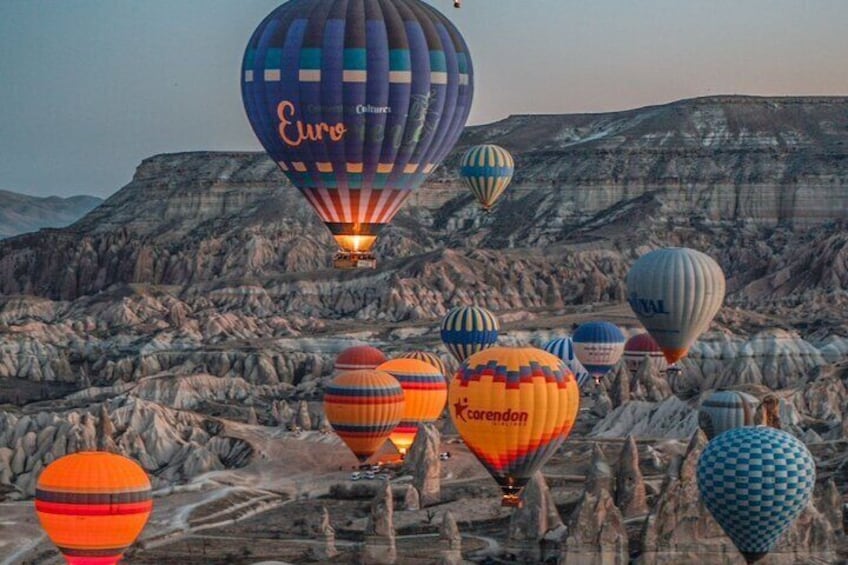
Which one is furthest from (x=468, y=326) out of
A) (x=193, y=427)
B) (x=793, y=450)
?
(x=793, y=450)

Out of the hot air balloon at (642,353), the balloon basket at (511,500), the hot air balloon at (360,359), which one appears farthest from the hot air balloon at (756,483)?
the hot air balloon at (642,353)

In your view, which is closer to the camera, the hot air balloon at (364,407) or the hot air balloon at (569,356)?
the hot air balloon at (364,407)

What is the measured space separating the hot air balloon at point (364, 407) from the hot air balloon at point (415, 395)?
151 cm

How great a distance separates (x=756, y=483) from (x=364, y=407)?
93.6 feet

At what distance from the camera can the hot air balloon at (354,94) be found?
6369 centimetres

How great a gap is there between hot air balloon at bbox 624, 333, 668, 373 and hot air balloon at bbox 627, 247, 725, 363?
1425cm

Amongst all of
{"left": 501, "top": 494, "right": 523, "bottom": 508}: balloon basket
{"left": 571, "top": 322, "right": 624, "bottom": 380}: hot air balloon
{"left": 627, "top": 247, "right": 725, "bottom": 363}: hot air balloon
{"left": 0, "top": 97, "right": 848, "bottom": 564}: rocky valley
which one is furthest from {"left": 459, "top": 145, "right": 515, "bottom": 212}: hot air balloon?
{"left": 501, "top": 494, "right": 523, "bottom": 508}: balloon basket

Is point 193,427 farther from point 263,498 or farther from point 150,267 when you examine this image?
point 150,267

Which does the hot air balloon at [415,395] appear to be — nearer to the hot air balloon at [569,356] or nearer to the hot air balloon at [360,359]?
the hot air balloon at [360,359]

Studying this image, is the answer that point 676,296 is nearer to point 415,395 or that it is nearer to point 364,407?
point 415,395

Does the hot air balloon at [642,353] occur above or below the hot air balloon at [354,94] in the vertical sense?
below

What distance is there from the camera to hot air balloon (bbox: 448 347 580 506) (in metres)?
65.2

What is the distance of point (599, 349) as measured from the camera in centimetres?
10662

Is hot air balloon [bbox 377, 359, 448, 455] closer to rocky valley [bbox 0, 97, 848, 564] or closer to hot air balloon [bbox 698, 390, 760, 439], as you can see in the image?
rocky valley [bbox 0, 97, 848, 564]
